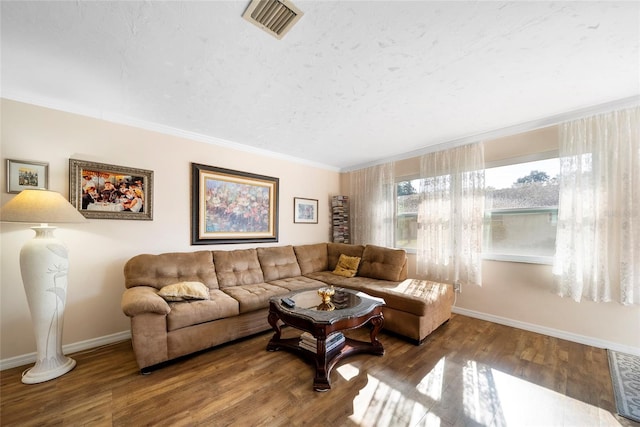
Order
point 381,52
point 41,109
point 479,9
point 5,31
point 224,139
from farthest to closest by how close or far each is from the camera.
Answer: point 224,139
point 41,109
point 381,52
point 5,31
point 479,9

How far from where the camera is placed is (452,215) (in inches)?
130

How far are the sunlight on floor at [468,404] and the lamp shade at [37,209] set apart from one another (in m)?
2.63

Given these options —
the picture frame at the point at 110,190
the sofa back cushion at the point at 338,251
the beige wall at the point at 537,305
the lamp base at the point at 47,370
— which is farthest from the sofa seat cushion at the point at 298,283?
the beige wall at the point at 537,305

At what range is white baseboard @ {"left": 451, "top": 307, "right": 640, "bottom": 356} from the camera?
2270 millimetres

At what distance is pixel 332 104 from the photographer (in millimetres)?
2336

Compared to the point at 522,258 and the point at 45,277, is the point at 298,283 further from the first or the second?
the point at 522,258

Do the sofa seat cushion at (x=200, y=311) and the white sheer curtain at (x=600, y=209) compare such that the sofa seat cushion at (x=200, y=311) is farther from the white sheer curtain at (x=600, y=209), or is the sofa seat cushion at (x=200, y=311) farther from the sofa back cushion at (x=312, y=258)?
the white sheer curtain at (x=600, y=209)

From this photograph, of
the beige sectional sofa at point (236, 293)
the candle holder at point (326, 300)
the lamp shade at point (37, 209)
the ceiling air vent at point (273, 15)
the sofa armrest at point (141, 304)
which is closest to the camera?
the ceiling air vent at point (273, 15)

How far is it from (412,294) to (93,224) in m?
3.50

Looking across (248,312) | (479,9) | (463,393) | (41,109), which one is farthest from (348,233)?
(41,109)

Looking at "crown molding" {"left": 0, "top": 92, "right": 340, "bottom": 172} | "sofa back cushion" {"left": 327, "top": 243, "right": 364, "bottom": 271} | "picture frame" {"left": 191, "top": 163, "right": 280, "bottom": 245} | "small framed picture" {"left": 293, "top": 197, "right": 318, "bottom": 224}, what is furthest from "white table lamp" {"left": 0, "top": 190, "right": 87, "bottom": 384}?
"sofa back cushion" {"left": 327, "top": 243, "right": 364, "bottom": 271}

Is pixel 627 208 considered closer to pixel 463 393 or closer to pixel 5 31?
pixel 463 393

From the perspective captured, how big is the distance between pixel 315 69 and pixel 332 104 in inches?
21.6

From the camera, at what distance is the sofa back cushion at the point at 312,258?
381 centimetres
